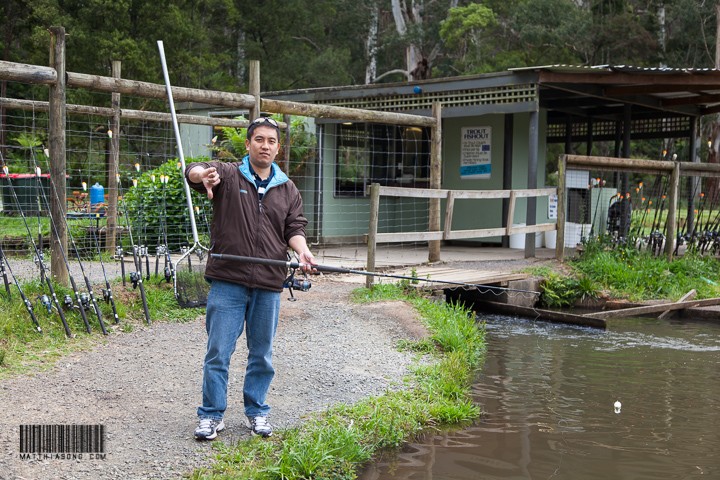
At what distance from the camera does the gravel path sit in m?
4.41

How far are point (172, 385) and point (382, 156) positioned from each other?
34.3 feet

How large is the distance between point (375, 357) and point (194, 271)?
253 centimetres

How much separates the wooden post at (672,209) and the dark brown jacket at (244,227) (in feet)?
31.8

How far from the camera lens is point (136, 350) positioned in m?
6.82

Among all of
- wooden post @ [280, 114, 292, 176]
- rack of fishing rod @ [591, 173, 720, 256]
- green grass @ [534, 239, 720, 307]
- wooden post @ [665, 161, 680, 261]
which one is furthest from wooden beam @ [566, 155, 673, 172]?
wooden post @ [280, 114, 292, 176]

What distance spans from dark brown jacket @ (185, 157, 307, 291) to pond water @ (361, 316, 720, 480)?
1299 mm

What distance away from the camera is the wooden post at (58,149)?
25.2ft

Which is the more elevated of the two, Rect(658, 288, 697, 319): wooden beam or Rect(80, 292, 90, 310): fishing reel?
Rect(80, 292, 90, 310): fishing reel

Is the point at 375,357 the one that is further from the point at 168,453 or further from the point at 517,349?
the point at 168,453

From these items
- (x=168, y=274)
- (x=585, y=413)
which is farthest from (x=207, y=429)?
(x=168, y=274)

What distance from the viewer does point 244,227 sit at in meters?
4.73

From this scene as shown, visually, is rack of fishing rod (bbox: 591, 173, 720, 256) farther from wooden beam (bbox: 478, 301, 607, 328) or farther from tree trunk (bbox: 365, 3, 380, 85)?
tree trunk (bbox: 365, 3, 380, 85)

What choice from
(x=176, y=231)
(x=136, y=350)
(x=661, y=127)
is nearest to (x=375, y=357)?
(x=136, y=350)

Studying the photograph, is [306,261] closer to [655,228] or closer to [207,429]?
[207,429]
